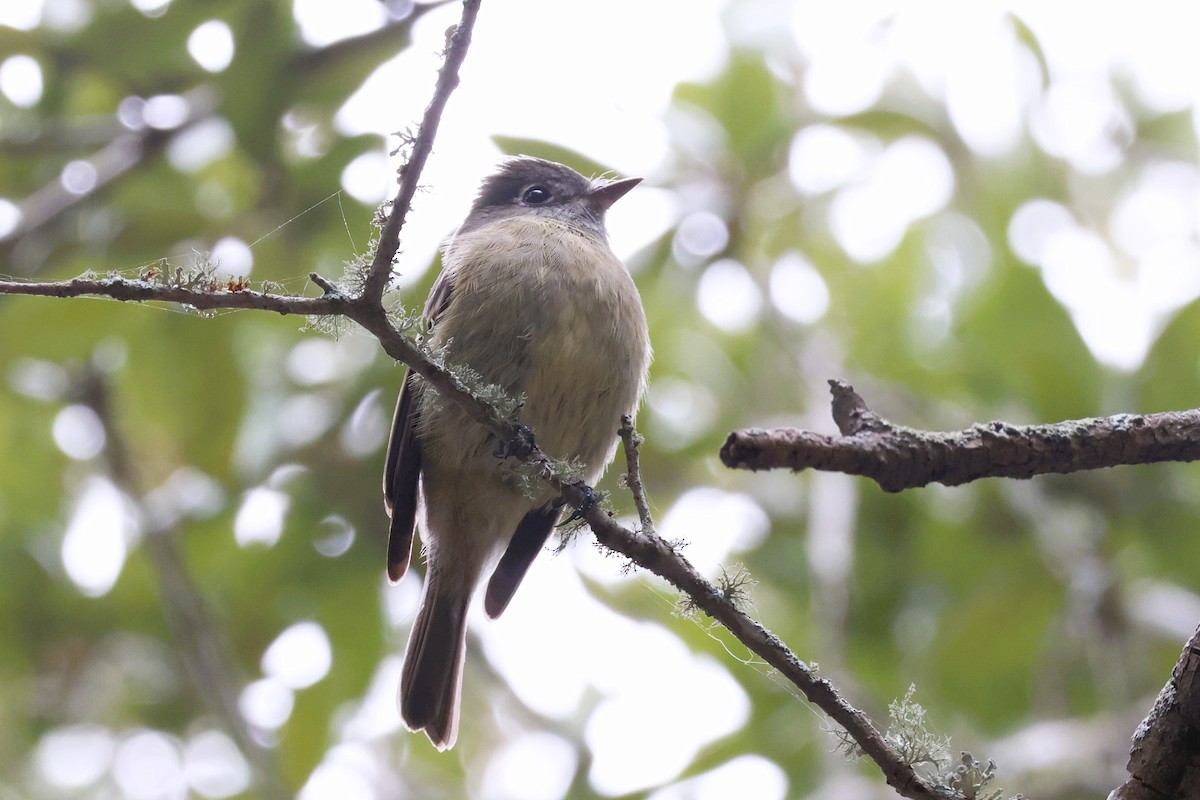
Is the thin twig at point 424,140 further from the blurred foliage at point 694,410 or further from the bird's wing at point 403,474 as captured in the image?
the blurred foliage at point 694,410

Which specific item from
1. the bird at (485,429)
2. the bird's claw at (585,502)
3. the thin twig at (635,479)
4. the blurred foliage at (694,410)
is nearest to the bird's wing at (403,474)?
the bird at (485,429)

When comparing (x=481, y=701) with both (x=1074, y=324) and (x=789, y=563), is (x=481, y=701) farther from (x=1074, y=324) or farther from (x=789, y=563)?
(x=1074, y=324)

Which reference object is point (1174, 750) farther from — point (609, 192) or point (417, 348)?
point (609, 192)

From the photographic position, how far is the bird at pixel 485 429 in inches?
129

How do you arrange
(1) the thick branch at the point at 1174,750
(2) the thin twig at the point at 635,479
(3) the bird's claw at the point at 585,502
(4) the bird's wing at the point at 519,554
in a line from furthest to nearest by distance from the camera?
(4) the bird's wing at the point at 519,554 < (3) the bird's claw at the point at 585,502 < (2) the thin twig at the point at 635,479 < (1) the thick branch at the point at 1174,750

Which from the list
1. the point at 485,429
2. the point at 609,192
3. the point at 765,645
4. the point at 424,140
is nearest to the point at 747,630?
the point at 765,645

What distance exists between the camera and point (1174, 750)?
1.65 meters

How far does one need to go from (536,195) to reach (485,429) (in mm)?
1420

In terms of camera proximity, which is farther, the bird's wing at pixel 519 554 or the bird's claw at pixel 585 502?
the bird's wing at pixel 519 554

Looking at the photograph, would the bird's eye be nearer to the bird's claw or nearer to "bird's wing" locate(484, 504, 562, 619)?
"bird's wing" locate(484, 504, 562, 619)

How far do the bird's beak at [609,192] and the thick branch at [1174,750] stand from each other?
2790mm

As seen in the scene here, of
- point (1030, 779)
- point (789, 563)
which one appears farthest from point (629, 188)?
point (1030, 779)

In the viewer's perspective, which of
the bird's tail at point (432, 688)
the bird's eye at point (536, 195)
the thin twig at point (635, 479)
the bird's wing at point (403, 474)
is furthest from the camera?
the bird's eye at point (536, 195)

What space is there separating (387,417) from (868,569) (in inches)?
69.8
